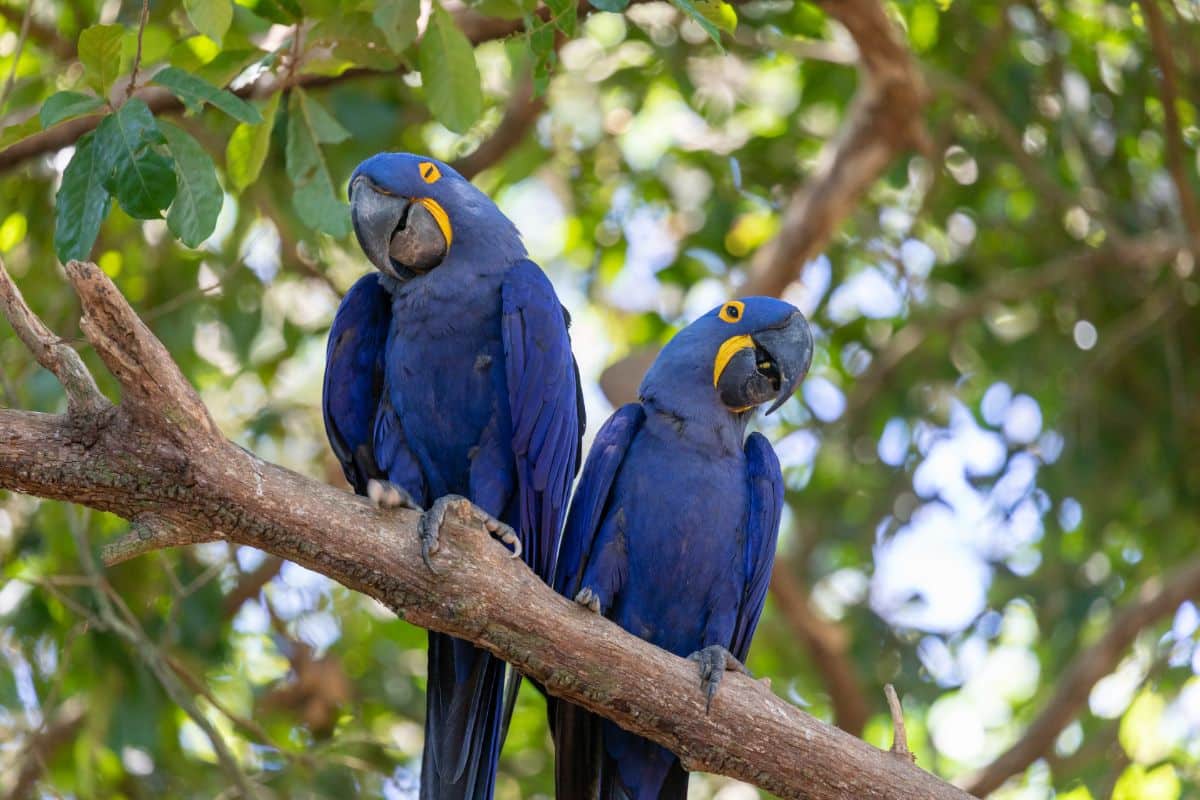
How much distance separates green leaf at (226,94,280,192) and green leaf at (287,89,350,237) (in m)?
0.06

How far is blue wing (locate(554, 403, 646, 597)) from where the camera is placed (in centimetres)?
354

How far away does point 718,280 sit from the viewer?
607cm

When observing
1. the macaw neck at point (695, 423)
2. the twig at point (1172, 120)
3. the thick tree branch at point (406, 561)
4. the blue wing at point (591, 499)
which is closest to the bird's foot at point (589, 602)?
the thick tree branch at point (406, 561)

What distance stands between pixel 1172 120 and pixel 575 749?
3367mm

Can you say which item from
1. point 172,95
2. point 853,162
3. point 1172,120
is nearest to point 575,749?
point 172,95

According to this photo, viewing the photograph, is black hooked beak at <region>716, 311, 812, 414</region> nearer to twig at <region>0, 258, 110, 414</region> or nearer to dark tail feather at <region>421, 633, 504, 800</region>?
dark tail feather at <region>421, 633, 504, 800</region>

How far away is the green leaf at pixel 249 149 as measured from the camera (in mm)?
3324

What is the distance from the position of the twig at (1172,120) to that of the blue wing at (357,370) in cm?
306

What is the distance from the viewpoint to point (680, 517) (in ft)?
11.4

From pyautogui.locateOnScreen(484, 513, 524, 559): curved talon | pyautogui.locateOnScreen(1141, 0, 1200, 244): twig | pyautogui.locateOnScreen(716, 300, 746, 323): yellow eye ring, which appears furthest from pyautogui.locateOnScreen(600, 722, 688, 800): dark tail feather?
pyautogui.locateOnScreen(1141, 0, 1200, 244): twig

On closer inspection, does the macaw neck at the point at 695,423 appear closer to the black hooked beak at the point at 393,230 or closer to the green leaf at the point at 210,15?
the black hooked beak at the point at 393,230

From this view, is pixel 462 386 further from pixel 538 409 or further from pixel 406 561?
pixel 406 561

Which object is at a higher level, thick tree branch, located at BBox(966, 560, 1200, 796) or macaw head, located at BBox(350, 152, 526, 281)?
macaw head, located at BBox(350, 152, 526, 281)

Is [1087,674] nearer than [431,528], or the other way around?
[431,528]
